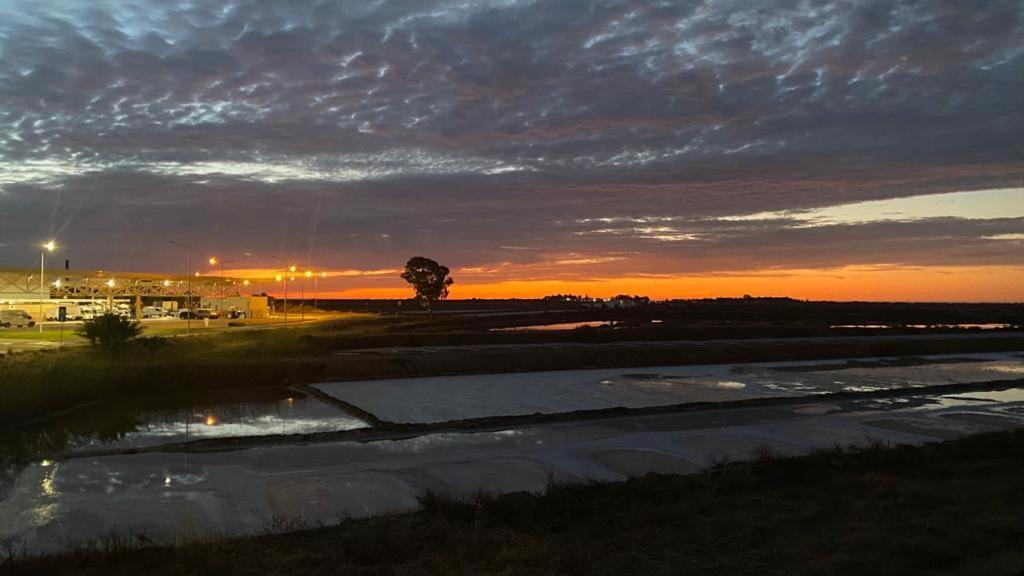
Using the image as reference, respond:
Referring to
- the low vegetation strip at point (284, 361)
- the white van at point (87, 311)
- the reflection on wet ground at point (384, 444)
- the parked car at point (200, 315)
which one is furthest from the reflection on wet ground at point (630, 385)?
the parked car at point (200, 315)

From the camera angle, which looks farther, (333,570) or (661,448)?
(661,448)

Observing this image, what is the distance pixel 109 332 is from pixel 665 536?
35.9 m

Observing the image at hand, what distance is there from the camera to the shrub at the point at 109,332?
3709 cm

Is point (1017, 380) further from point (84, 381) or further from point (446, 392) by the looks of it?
point (84, 381)

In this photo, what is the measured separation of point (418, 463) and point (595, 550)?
29.4 feet

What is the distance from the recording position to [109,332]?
124ft

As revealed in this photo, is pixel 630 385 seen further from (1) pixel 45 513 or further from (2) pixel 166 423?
(1) pixel 45 513

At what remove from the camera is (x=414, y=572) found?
9.58 meters

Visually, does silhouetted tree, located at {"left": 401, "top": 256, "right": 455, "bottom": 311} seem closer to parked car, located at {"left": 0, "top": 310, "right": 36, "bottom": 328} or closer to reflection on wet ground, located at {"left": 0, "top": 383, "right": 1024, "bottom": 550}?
parked car, located at {"left": 0, "top": 310, "right": 36, "bottom": 328}

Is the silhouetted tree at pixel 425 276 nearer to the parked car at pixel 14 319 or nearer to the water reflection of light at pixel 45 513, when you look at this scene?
the parked car at pixel 14 319

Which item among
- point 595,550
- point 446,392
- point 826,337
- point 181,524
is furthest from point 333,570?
point 826,337

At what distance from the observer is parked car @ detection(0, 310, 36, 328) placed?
67438 millimetres

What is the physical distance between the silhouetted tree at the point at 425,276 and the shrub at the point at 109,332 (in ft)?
260

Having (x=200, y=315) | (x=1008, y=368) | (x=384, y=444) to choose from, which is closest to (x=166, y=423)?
(x=384, y=444)
